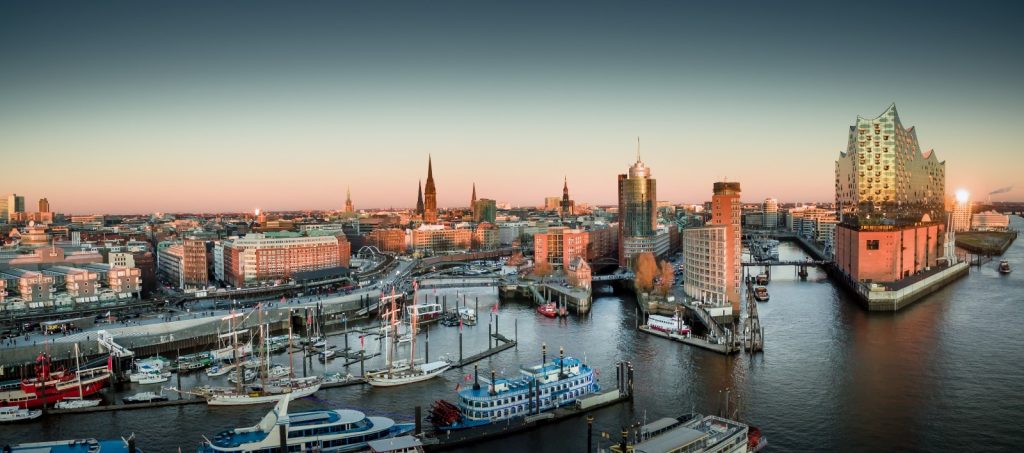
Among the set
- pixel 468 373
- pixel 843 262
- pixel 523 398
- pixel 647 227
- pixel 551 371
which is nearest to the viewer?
pixel 523 398

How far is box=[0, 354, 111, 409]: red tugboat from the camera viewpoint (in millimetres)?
20703

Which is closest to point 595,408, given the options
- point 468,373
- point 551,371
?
point 551,371

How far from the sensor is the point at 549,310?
37219 millimetres

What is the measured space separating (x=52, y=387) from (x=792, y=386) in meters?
23.1

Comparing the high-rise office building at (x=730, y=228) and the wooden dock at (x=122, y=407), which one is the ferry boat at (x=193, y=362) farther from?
the high-rise office building at (x=730, y=228)

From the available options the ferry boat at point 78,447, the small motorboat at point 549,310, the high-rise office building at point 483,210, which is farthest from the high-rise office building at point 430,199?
the ferry boat at point 78,447

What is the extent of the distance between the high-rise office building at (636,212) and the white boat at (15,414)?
40.8m

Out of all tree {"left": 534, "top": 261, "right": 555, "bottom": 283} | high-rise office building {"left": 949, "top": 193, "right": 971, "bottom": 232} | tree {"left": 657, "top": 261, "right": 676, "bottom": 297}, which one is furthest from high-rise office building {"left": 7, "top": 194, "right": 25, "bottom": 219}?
high-rise office building {"left": 949, "top": 193, "right": 971, "bottom": 232}

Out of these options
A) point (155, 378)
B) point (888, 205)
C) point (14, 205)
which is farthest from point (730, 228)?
point (14, 205)

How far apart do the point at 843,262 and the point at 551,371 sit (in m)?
34.1

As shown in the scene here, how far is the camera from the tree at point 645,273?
41406 millimetres

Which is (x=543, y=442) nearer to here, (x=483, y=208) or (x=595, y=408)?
(x=595, y=408)

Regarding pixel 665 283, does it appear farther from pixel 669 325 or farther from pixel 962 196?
pixel 962 196

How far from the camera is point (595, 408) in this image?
20.2 meters
